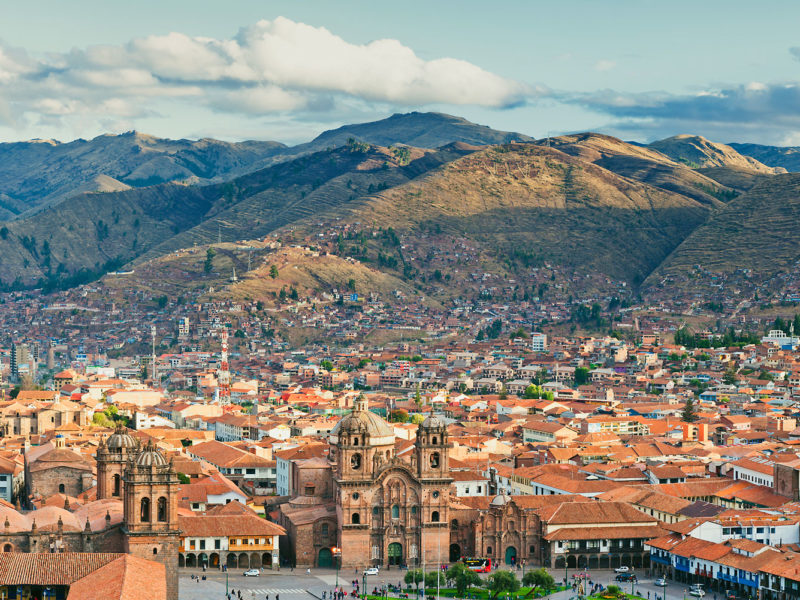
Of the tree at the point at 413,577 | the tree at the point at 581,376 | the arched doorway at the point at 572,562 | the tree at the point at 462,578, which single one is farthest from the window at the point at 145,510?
the tree at the point at 581,376

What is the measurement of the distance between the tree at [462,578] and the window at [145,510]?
15.3 metres

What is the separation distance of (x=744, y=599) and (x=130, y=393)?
330 ft

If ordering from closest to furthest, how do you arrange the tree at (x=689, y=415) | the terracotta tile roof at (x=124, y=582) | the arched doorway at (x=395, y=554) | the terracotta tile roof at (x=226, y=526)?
the terracotta tile roof at (x=124, y=582)
the terracotta tile roof at (x=226, y=526)
the arched doorway at (x=395, y=554)
the tree at (x=689, y=415)

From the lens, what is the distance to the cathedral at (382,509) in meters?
76.6

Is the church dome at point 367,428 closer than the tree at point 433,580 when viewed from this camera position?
No

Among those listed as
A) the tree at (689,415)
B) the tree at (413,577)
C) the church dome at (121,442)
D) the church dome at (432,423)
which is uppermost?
the church dome at (432,423)

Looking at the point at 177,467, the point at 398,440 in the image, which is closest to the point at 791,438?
the point at 398,440

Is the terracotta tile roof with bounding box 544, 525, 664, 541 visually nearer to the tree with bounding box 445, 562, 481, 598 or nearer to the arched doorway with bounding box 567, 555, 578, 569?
the arched doorway with bounding box 567, 555, 578, 569

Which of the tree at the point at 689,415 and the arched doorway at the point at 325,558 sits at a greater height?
the arched doorway at the point at 325,558

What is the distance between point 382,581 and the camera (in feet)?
240

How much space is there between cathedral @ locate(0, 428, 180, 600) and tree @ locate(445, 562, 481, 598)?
13775mm

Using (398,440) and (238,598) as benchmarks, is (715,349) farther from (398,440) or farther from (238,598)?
(238,598)

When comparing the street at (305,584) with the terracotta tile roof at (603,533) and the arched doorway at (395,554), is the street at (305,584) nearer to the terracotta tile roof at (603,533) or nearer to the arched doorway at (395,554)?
the arched doorway at (395,554)

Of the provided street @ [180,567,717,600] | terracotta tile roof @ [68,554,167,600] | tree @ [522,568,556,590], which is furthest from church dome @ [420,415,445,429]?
terracotta tile roof @ [68,554,167,600]
